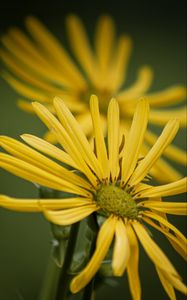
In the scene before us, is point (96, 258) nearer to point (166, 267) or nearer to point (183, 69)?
point (166, 267)

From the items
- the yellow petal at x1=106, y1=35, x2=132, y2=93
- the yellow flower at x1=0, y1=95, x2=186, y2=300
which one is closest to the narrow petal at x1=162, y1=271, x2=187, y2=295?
the yellow flower at x1=0, y1=95, x2=186, y2=300

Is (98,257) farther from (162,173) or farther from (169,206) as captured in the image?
(162,173)

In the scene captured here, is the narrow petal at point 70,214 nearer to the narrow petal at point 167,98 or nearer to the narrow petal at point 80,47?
the narrow petal at point 167,98

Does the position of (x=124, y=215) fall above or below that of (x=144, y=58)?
below

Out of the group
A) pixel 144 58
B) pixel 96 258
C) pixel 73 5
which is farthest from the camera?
pixel 73 5

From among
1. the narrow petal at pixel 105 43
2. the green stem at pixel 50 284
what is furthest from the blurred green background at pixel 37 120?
the narrow petal at pixel 105 43

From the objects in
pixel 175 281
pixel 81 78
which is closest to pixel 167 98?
pixel 81 78

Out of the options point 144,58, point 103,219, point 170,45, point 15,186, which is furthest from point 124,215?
point 170,45
